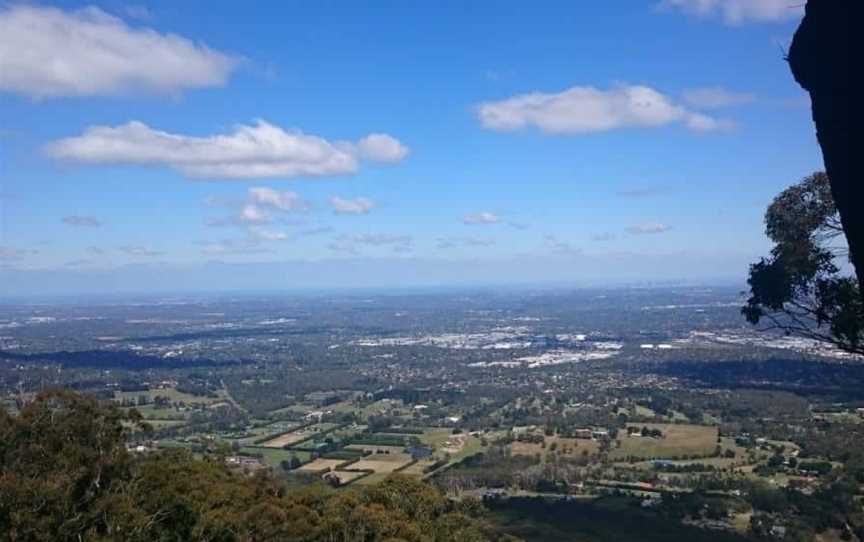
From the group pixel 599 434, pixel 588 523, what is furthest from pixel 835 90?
pixel 599 434

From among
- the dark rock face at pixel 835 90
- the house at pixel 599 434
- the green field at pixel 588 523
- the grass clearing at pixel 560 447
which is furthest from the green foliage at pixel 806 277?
the house at pixel 599 434

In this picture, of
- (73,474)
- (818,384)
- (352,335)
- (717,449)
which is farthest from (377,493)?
(352,335)

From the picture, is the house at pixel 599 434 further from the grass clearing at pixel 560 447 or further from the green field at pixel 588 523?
the green field at pixel 588 523

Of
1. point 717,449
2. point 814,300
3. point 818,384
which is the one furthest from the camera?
point 818,384

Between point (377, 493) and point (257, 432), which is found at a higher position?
point (377, 493)

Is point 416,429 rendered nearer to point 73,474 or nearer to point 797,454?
point 797,454

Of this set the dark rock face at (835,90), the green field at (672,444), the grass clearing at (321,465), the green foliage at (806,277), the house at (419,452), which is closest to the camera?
the dark rock face at (835,90)
